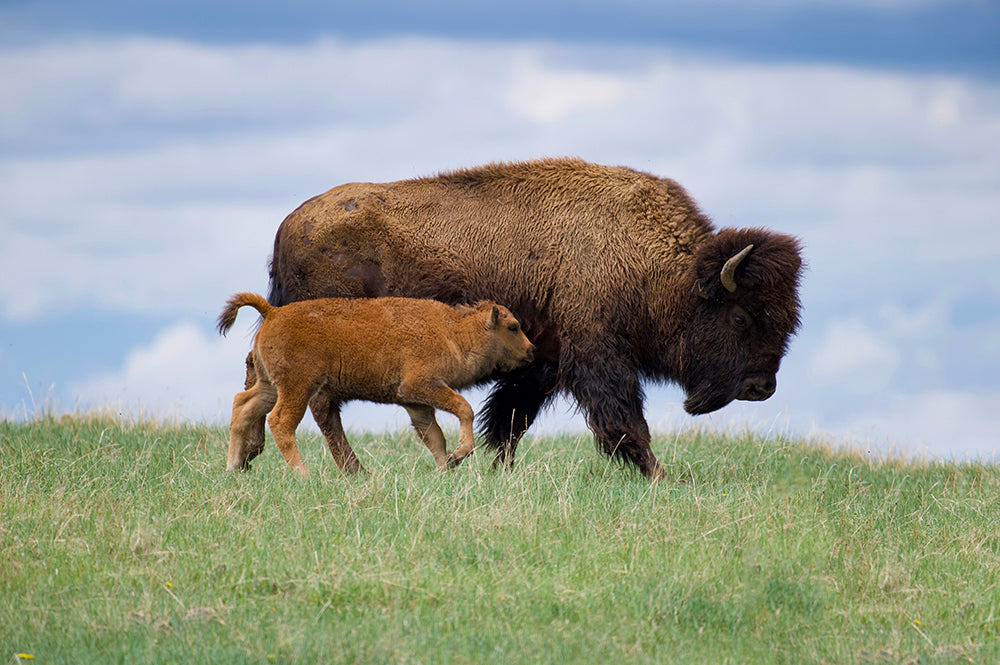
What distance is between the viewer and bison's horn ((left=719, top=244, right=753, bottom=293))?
25.6 feet

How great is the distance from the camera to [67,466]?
793 cm

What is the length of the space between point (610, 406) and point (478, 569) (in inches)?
110

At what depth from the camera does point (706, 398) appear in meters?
8.34

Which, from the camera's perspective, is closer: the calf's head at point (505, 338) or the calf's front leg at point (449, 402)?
the calf's front leg at point (449, 402)

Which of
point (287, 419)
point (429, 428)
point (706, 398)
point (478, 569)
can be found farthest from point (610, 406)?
point (478, 569)

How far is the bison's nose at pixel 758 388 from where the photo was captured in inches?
324

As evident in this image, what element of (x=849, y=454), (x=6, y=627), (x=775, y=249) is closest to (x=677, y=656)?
(x=6, y=627)

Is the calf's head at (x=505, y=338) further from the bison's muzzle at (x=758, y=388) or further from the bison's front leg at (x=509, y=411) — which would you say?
the bison's muzzle at (x=758, y=388)

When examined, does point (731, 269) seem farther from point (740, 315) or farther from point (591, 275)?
point (591, 275)

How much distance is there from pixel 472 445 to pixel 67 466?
312 cm

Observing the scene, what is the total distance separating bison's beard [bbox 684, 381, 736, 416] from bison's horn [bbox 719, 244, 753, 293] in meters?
0.81

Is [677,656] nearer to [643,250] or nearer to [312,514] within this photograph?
[312,514]

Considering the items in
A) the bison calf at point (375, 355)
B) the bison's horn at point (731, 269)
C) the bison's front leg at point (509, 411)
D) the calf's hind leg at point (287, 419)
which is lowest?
the bison's front leg at point (509, 411)

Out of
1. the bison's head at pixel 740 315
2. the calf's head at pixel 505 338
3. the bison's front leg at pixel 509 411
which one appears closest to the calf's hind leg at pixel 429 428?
the calf's head at pixel 505 338
